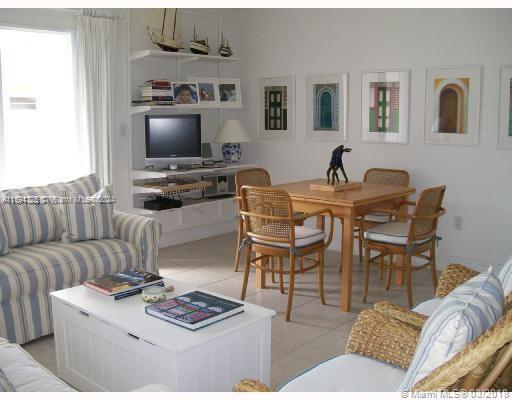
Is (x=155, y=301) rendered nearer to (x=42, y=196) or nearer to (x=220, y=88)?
(x=42, y=196)

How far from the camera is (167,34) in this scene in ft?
18.2

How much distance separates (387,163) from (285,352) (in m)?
2.51

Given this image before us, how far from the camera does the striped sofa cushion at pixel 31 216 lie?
143 inches

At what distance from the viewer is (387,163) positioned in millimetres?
5223

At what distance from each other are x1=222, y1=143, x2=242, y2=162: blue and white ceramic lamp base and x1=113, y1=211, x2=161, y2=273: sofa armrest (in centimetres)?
226

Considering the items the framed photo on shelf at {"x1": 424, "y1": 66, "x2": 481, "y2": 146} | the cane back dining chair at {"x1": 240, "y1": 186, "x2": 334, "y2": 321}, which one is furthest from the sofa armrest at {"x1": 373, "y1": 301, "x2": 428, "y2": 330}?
the framed photo on shelf at {"x1": 424, "y1": 66, "x2": 481, "y2": 146}

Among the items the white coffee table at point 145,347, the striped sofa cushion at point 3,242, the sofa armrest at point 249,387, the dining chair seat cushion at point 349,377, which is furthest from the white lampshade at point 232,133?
the sofa armrest at point 249,387

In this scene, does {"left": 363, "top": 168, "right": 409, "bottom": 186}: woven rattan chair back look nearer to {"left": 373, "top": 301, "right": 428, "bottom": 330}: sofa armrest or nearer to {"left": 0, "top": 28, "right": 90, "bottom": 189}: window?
{"left": 0, "top": 28, "right": 90, "bottom": 189}: window

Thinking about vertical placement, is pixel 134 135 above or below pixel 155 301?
above

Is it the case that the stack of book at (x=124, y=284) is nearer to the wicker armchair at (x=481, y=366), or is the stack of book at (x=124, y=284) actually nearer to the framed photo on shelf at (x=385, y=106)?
the wicker armchair at (x=481, y=366)

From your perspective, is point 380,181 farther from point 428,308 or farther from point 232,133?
point 428,308

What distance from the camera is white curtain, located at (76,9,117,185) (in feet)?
16.2

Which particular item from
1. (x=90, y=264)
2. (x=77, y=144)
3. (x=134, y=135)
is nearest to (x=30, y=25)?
(x=77, y=144)

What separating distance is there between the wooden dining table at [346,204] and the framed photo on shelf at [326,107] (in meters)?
1.38
